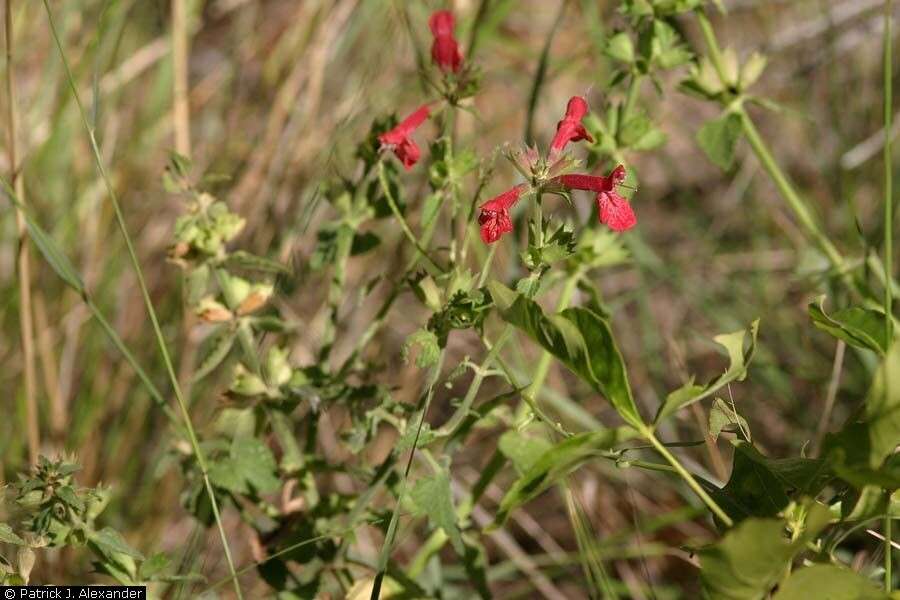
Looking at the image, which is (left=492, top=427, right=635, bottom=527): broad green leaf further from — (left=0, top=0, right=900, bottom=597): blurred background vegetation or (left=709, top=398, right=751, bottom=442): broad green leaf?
(left=0, top=0, right=900, bottom=597): blurred background vegetation

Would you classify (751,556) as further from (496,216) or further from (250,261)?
(250,261)

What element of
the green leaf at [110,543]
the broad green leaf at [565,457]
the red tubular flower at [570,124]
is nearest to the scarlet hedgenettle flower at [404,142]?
the red tubular flower at [570,124]

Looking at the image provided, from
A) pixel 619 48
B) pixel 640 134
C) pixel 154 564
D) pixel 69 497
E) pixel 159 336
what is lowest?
pixel 154 564

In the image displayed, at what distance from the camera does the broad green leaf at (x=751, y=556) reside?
74cm

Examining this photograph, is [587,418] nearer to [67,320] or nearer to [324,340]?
[324,340]

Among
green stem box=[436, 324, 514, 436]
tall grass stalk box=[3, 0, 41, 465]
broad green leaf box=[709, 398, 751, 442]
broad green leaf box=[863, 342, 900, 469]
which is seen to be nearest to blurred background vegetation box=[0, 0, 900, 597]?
tall grass stalk box=[3, 0, 41, 465]

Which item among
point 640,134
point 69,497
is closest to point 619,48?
point 640,134

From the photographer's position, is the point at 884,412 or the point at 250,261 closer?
the point at 884,412

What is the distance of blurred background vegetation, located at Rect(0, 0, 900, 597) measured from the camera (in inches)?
71.9

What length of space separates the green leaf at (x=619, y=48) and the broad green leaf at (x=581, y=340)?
51 centimetres

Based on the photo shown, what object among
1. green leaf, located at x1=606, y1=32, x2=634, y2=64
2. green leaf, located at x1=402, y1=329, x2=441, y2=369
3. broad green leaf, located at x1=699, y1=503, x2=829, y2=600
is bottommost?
broad green leaf, located at x1=699, y1=503, x2=829, y2=600

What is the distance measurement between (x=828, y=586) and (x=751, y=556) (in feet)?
0.29

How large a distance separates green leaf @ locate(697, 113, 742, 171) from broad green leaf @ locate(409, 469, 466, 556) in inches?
21.9

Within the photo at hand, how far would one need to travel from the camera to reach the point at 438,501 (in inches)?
41.3
